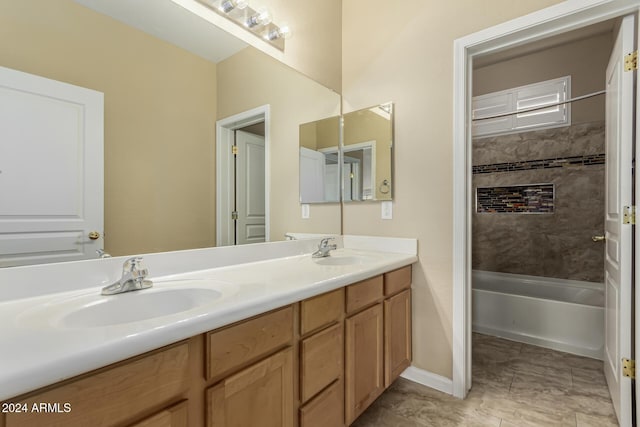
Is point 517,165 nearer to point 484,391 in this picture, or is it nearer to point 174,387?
point 484,391

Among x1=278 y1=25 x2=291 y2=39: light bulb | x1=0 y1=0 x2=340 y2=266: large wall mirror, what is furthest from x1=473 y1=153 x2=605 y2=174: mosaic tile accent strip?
x1=0 y1=0 x2=340 y2=266: large wall mirror

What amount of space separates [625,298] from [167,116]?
7.47 ft

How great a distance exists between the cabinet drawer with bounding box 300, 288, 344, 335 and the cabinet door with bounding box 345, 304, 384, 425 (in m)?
0.11

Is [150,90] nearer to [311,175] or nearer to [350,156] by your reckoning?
[311,175]

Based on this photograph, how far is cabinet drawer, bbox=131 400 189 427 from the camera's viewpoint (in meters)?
0.71

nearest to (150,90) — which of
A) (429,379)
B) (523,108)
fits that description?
(429,379)

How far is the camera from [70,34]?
1.04 m

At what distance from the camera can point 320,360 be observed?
1228mm

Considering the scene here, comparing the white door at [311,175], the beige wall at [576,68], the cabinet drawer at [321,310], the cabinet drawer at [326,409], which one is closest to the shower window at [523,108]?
the beige wall at [576,68]

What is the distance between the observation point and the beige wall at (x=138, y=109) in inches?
38.6

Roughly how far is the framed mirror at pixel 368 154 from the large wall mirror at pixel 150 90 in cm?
75

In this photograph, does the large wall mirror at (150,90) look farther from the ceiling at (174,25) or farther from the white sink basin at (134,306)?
the white sink basin at (134,306)

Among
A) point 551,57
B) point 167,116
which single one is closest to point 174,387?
point 167,116

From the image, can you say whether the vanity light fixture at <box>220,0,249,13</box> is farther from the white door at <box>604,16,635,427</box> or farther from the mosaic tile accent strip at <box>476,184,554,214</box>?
the mosaic tile accent strip at <box>476,184,554,214</box>
